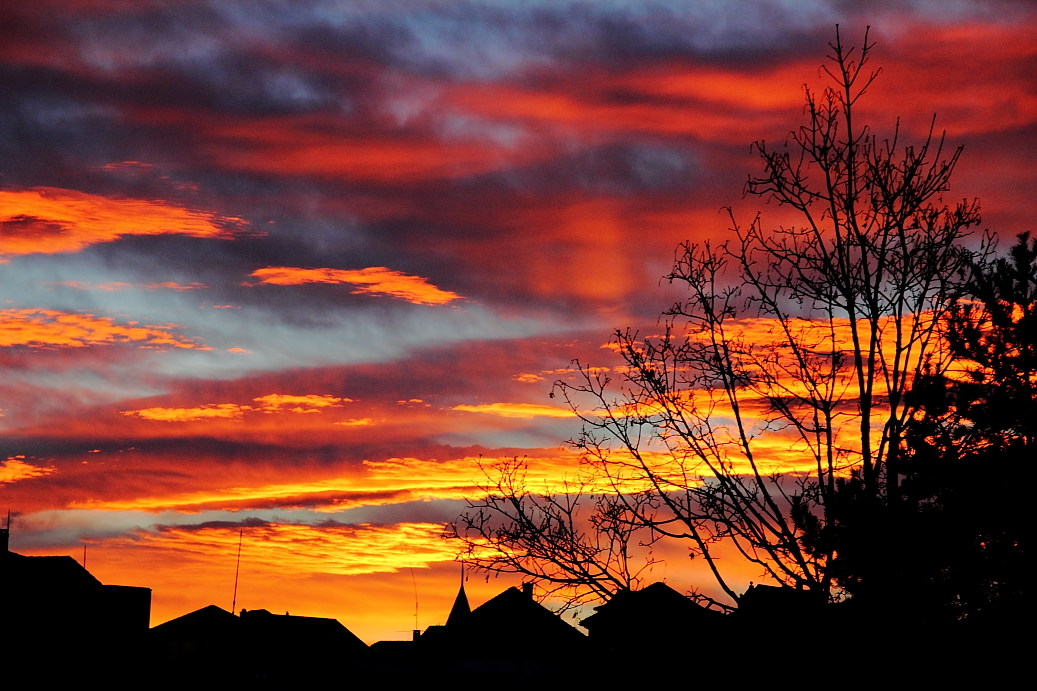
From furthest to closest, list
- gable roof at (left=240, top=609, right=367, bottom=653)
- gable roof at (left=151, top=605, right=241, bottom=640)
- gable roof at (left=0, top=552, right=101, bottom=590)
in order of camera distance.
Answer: gable roof at (left=240, top=609, right=367, bottom=653), gable roof at (left=151, top=605, right=241, bottom=640), gable roof at (left=0, top=552, right=101, bottom=590)

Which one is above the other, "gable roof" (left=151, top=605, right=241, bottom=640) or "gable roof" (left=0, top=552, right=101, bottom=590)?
"gable roof" (left=0, top=552, right=101, bottom=590)

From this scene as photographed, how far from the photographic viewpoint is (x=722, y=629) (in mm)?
11789

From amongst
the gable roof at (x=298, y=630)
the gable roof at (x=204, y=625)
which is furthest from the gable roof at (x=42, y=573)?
the gable roof at (x=298, y=630)

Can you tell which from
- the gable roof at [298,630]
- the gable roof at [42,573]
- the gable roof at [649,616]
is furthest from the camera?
the gable roof at [298,630]

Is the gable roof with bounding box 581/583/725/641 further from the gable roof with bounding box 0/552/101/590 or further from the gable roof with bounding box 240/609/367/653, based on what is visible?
the gable roof with bounding box 240/609/367/653

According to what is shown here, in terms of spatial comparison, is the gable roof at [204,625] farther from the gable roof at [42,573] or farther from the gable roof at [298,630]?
the gable roof at [42,573]

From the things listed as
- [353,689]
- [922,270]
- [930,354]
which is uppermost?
[922,270]

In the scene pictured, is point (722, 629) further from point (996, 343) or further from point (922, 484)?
point (996, 343)

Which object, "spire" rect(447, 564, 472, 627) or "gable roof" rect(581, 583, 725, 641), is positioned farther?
"spire" rect(447, 564, 472, 627)

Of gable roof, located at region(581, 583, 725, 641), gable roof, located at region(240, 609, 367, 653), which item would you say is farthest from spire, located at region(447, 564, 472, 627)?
gable roof, located at region(581, 583, 725, 641)

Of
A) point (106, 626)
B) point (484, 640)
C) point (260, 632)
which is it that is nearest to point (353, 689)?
point (484, 640)

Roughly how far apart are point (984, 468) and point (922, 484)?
90cm

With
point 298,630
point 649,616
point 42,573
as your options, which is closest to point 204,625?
point 298,630

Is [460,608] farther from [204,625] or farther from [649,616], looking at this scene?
[649,616]
